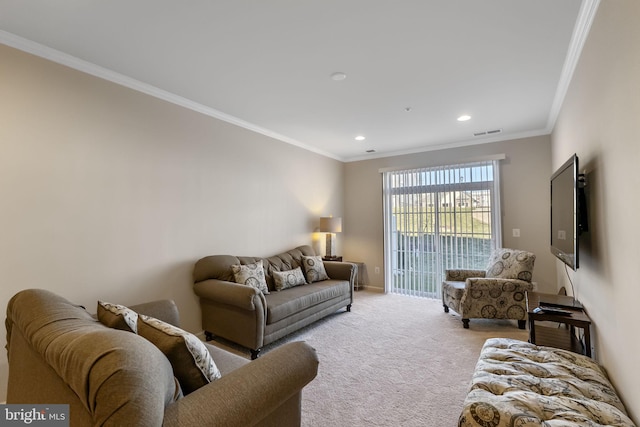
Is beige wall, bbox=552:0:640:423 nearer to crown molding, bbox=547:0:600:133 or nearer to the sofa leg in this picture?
crown molding, bbox=547:0:600:133

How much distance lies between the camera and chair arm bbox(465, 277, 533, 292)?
344 centimetres

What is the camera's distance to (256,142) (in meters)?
4.06

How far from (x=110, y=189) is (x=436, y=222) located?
4.53m

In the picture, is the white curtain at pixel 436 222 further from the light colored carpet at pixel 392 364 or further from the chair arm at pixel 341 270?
the chair arm at pixel 341 270

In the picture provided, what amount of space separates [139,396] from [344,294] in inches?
136

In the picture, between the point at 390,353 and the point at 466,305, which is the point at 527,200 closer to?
the point at 466,305

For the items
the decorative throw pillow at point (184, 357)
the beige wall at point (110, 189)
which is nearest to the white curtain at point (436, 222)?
the beige wall at point (110, 189)

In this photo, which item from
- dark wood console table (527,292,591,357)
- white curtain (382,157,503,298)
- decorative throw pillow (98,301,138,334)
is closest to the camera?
decorative throw pillow (98,301,138,334)

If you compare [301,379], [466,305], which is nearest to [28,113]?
[301,379]

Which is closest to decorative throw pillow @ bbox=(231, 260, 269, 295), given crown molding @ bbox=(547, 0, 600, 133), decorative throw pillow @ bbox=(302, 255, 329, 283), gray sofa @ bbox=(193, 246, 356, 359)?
gray sofa @ bbox=(193, 246, 356, 359)

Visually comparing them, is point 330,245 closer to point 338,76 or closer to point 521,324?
point 521,324

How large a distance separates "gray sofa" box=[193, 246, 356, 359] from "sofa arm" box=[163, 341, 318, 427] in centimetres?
138

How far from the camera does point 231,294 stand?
111 inches

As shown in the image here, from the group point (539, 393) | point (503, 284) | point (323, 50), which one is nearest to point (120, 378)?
point (539, 393)
